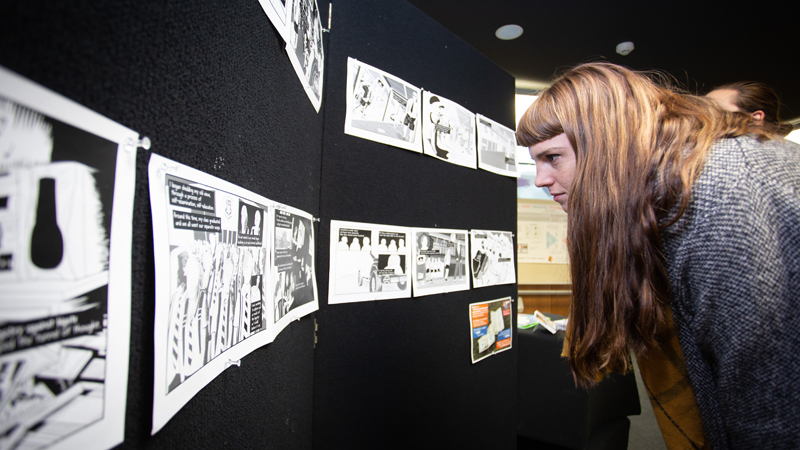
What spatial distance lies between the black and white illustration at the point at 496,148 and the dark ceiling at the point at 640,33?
1.08m

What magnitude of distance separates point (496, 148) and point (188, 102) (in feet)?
3.92

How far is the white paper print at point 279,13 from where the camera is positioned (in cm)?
47

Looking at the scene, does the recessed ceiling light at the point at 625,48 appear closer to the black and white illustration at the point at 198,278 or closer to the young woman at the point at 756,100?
the young woman at the point at 756,100

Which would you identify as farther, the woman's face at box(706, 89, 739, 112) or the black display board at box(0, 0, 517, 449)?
the woman's face at box(706, 89, 739, 112)

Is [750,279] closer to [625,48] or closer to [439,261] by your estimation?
[439,261]

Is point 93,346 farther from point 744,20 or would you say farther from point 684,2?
point 744,20

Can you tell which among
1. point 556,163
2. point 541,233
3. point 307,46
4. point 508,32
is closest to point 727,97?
point 556,163

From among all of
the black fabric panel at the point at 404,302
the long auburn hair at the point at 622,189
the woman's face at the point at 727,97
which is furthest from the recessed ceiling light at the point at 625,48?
the long auburn hair at the point at 622,189

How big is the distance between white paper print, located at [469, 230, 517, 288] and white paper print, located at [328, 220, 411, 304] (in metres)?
0.34

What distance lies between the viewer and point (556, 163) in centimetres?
83

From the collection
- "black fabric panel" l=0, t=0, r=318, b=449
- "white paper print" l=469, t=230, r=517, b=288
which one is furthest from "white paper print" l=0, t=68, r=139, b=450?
"white paper print" l=469, t=230, r=517, b=288

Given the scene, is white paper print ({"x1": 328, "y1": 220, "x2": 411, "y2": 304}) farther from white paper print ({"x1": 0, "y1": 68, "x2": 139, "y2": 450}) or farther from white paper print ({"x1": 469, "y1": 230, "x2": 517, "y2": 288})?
white paper print ({"x1": 0, "y1": 68, "x2": 139, "y2": 450})

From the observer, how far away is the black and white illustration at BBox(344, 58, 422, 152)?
0.87m

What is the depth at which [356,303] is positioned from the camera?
86 cm
